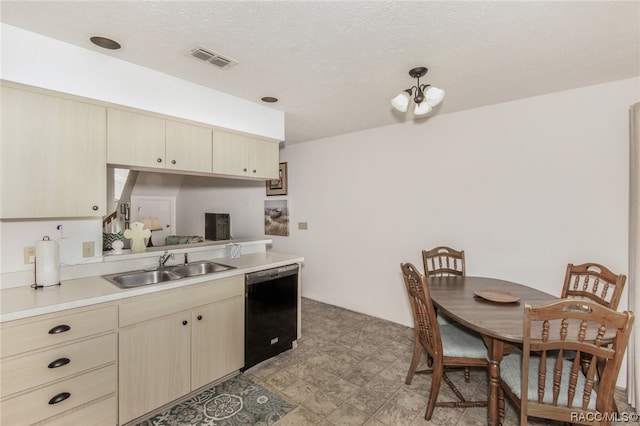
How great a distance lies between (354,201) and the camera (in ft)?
13.5

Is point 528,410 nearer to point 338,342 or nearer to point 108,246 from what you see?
point 338,342

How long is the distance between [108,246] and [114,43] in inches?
64.7

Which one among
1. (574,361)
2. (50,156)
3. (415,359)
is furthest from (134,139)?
(574,361)

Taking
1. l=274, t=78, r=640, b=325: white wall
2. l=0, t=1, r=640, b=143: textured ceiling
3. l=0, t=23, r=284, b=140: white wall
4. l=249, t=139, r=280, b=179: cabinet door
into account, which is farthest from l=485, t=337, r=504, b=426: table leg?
l=0, t=23, r=284, b=140: white wall

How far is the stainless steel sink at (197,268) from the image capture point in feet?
8.69

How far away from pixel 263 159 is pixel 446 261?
2.29 metres

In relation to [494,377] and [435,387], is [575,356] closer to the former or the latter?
[494,377]

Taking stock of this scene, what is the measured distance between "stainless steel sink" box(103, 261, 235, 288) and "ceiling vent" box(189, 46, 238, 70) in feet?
5.36

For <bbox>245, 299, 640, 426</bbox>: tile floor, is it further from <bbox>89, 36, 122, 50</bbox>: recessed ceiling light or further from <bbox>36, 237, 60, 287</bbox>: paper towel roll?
<bbox>89, 36, 122, 50</bbox>: recessed ceiling light

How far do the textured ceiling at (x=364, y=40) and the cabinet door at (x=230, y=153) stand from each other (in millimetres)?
447

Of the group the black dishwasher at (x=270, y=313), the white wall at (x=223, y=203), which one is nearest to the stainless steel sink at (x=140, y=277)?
the black dishwasher at (x=270, y=313)

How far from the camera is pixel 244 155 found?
9.79ft

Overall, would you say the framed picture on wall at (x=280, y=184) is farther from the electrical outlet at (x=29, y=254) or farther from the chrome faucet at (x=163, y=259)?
the electrical outlet at (x=29, y=254)

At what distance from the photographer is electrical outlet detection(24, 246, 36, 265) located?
79.4 inches
